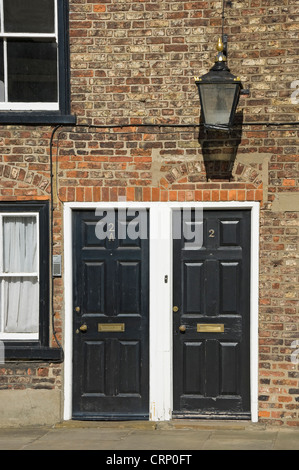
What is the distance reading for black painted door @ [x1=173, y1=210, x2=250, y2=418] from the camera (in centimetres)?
955

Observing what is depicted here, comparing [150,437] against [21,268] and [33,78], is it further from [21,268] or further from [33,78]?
[33,78]

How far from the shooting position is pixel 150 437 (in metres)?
8.92

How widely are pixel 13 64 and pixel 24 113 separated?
0.60 metres

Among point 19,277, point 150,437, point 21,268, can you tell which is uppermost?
point 21,268

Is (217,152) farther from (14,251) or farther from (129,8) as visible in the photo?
(14,251)

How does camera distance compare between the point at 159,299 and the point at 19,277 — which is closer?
the point at 159,299

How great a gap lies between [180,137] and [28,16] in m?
2.20

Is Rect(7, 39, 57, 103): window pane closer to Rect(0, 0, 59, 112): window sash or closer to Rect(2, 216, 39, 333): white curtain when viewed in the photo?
Rect(0, 0, 59, 112): window sash

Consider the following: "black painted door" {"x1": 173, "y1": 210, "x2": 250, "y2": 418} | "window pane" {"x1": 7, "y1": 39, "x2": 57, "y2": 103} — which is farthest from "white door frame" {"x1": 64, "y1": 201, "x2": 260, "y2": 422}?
"window pane" {"x1": 7, "y1": 39, "x2": 57, "y2": 103}

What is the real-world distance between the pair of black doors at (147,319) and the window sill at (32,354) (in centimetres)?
27

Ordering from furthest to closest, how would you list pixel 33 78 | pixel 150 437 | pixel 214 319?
1. pixel 33 78
2. pixel 214 319
3. pixel 150 437

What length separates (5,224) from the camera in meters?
9.70

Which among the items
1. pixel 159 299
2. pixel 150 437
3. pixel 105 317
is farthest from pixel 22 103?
pixel 150 437

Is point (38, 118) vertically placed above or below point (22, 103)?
below
